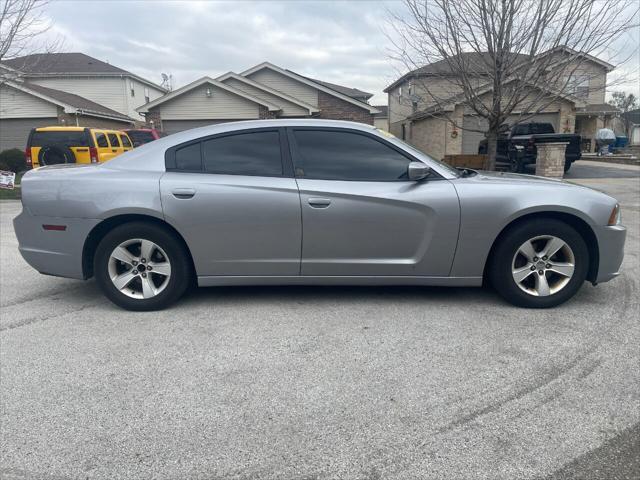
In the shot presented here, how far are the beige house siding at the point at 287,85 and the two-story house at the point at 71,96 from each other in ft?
23.4

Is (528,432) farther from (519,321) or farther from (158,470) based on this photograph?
(158,470)

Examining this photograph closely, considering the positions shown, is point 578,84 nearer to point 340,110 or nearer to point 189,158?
point 189,158

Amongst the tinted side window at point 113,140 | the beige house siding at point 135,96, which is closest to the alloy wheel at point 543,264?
the tinted side window at point 113,140

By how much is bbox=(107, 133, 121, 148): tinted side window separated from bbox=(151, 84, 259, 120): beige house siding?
5.75 meters

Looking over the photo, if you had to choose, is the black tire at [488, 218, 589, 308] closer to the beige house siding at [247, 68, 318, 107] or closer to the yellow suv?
the yellow suv

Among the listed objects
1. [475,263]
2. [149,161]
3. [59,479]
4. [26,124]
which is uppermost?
[26,124]

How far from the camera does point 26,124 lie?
23250 mm

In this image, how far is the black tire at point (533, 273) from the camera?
391 centimetres

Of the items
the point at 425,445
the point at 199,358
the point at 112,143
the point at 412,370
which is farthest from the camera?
the point at 112,143

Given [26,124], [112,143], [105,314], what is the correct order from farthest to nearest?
[26,124] < [112,143] < [105,314]

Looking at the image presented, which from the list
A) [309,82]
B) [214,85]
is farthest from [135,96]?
[309,82]

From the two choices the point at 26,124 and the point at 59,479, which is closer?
the point at 59,479

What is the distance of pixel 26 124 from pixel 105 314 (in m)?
23.8

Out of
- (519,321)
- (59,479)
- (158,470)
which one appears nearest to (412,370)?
(519,321)
